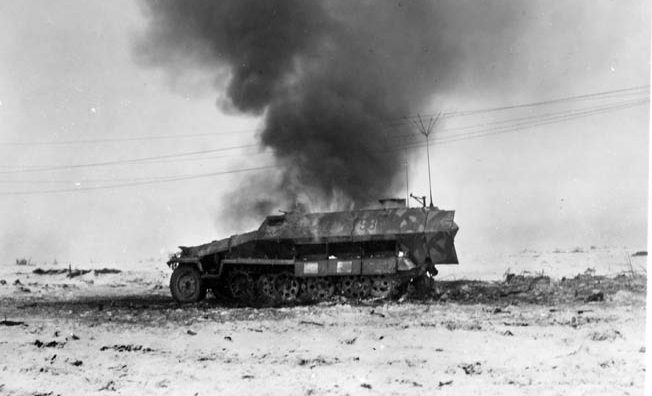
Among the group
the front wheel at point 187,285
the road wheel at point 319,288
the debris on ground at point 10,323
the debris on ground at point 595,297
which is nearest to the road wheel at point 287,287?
the road wheel at point 319,288

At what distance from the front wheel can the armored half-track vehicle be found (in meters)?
0.10

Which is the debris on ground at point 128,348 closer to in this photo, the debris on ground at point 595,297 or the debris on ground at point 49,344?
the debris on ground at point 49,344

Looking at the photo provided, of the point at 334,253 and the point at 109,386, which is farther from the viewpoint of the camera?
the point at 334,253

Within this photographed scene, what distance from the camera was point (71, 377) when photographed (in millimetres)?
7621

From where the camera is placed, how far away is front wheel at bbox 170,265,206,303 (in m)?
16.8

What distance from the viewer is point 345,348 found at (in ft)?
28.2

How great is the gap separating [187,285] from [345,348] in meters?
9.22

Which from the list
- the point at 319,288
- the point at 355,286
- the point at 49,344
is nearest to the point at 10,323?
the point at 49,344

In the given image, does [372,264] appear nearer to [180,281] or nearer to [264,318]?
[264,318]

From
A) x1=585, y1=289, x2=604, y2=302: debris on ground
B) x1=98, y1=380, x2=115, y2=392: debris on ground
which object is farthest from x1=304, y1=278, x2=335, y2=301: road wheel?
x1=98, y1=380, x2=115, y2=392: debris on ground

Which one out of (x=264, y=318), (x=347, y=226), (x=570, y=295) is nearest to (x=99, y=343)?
(x=264, y=318)

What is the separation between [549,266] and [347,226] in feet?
37.5

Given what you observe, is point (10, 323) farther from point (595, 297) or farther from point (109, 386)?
point (595, 297)

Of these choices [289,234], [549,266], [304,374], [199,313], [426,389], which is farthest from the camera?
[549,266]
